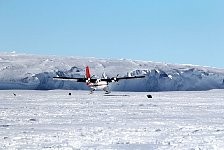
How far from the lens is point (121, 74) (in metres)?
172

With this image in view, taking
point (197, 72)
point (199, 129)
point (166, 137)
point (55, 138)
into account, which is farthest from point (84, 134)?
point (197, 72)

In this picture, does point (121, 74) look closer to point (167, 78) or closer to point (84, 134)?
point (167, 78)

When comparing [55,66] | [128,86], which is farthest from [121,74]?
[55,66]

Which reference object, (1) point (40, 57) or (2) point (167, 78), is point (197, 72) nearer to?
(2) point (167, 78)

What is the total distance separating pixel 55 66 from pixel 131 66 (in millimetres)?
33251

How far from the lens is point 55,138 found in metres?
13.4

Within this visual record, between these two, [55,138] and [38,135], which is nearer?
[55,138]

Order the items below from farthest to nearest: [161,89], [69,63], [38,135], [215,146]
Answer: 1. [69,63]
2. [161,89]
3. [38,135]
4. [215,146]

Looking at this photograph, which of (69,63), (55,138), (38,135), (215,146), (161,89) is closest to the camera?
(215,146)

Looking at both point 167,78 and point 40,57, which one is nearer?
point 167,78

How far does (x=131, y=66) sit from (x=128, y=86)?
3088 centimetres

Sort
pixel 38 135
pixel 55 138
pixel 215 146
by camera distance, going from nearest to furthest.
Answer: pixel 215 146 < pixel 55 138 < pixel 38 135

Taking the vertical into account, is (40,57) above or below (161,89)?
above

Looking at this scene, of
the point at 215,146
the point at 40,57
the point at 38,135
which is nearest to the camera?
the point at 215,146
